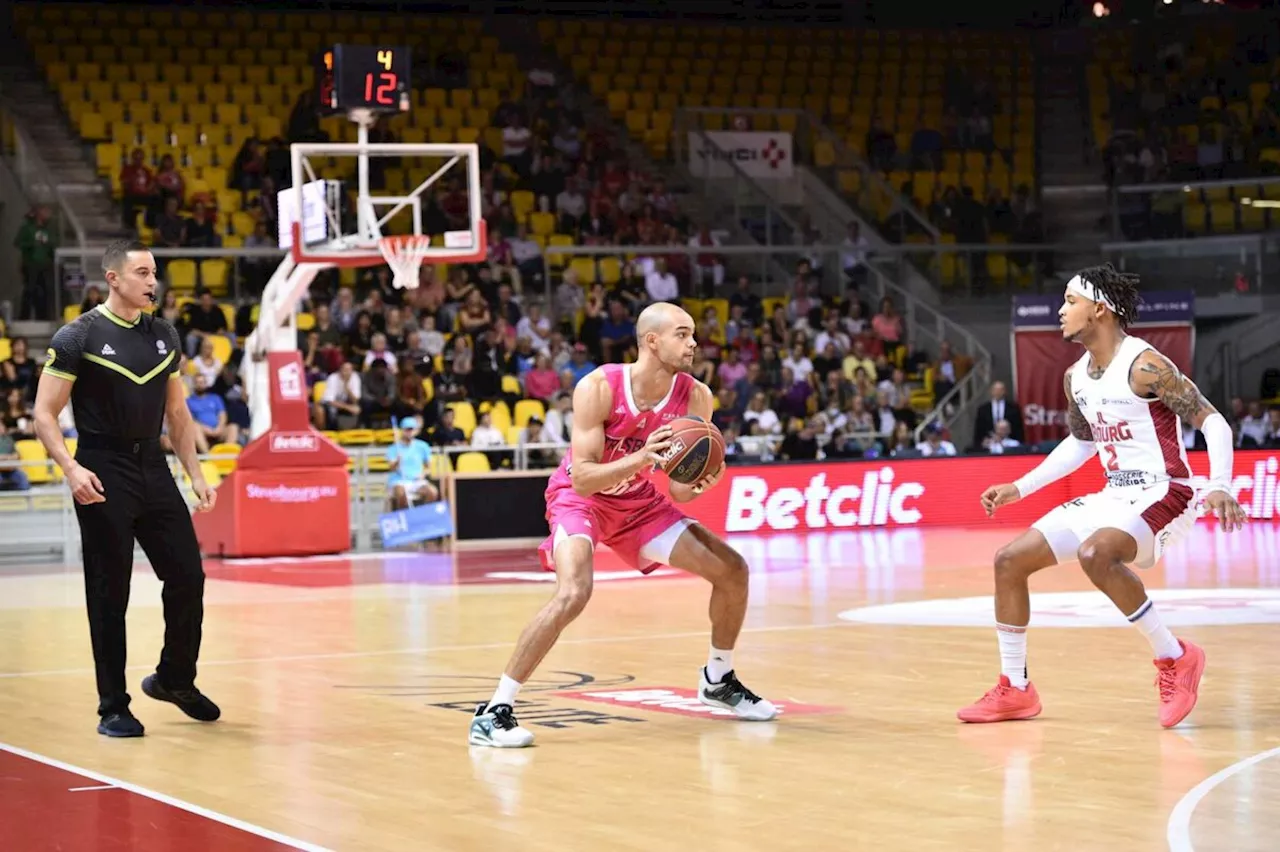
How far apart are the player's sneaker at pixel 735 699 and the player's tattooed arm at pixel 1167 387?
2.15m

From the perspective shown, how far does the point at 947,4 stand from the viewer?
34906 mm

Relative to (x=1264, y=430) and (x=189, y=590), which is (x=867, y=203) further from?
(x=189, y=590)

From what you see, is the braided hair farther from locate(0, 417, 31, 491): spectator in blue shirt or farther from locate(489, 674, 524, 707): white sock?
locate(0, 417, 31, 491): spectator in blue shirt

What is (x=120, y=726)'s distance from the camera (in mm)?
8445

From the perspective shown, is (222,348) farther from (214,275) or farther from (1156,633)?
(1156,633)

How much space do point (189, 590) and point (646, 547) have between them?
2.11m

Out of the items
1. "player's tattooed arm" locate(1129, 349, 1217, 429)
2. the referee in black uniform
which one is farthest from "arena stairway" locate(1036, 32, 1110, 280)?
the referee in black uniform

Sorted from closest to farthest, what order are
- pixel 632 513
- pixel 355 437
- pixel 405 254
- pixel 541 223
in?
pixel 632 513
pixel 405 254
pixel 355 437
pixel 541 223

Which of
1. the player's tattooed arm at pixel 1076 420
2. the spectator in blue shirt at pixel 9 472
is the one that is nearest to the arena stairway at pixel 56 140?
the spectator in blue shirt at pixel 9 472

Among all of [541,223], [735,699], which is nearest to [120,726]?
[735,699]

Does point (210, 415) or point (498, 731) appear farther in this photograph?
point (210, 415)

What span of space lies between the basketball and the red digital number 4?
11.7 meters

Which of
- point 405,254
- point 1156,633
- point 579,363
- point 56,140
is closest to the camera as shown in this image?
point 1156,633

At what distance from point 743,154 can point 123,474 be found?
22679 millimetres
